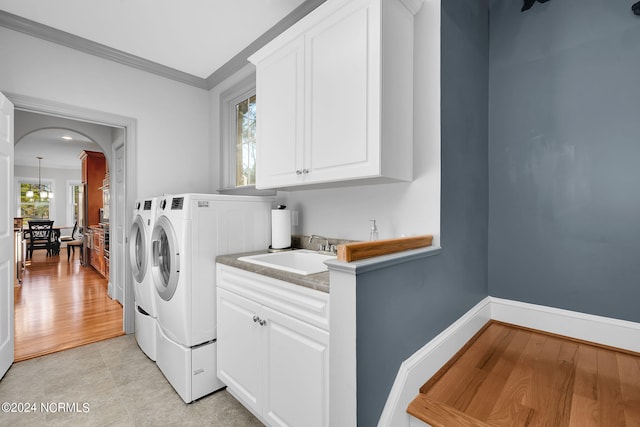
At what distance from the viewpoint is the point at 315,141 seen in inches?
66.0

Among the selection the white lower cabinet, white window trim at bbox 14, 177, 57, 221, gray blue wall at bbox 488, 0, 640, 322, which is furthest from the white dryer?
white window trim at bbox 14, 177, 57, 221

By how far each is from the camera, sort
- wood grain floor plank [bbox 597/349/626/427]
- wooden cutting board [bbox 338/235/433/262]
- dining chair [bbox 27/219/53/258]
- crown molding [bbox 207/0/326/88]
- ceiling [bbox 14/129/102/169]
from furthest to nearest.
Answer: dining chair [bbox 27/219/53/258] < ceiling [bbox 14/129/102/169] < crown molding [bbox 207/0/326/88] < wood grain floor plank [bbox 597/349/626/427] < wooden cutting board [bbox 338/235/433/262]

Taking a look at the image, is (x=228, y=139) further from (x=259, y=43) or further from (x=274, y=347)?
(x=274, y=347)

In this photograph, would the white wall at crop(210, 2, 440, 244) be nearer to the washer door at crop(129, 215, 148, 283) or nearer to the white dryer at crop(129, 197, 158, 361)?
the white dryer at crop(129, 197, 158, 361)

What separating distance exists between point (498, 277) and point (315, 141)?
169 cm

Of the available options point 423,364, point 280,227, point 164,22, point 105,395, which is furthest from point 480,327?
point 164,22

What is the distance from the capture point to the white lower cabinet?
1255 mm

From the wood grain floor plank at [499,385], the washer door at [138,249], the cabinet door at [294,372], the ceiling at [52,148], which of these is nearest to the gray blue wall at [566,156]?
the wood grain floor plank at [499,385]

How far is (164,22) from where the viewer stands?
235 cm

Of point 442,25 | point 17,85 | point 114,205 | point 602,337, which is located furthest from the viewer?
point 114,205

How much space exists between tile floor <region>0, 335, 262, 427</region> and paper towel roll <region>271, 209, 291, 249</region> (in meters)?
1.07

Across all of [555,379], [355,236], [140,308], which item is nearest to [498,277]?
[555,379]

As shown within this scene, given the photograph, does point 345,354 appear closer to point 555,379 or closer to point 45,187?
point 555,379

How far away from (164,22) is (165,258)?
1.87 meters
